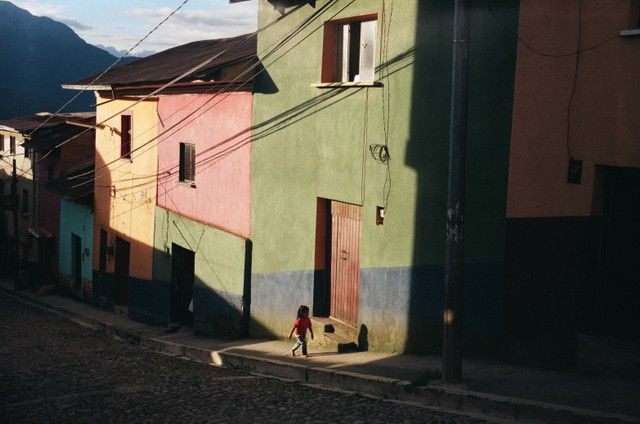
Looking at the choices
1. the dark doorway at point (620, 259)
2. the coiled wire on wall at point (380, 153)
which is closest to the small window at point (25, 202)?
the coiled wire on wall at point (380, 153)

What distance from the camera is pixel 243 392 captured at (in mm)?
10789

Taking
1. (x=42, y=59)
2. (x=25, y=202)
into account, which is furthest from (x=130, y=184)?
(x=42, y=59)

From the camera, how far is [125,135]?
76.6ft

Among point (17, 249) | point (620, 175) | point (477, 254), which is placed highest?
point (620, 175)

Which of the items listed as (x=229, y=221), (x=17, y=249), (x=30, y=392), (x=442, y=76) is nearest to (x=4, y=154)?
(x=17, y=249)

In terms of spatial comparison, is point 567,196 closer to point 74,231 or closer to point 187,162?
point 187,162

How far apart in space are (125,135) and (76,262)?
780cm

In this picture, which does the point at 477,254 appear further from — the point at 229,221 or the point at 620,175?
the point at 229,221

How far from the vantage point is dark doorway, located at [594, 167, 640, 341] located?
31.3ft

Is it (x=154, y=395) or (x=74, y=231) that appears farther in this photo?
(x=74, y=231)

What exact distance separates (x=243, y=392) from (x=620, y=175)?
562cm

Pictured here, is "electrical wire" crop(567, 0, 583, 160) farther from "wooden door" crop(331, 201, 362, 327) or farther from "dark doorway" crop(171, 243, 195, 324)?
"dark doorway" crop(171, 243, 195, 324)

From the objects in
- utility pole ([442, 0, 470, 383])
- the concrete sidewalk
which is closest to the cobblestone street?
the concrete sidewalk

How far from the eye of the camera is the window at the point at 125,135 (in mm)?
23219
